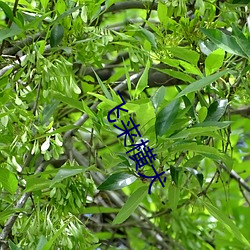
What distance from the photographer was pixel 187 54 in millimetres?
874

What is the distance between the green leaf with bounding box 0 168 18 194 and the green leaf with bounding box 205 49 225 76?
27 centimetres

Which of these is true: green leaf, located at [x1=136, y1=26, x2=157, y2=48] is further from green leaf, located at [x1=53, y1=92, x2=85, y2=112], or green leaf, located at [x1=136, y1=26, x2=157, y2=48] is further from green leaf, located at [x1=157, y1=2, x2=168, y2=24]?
green leaf, located at [x1=53, y1=92, x2=85, y2=112]

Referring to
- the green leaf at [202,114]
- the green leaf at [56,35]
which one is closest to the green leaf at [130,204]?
the green leaf at [202,114]

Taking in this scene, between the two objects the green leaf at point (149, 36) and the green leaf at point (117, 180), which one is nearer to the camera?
the green leaf at point (117, 180)

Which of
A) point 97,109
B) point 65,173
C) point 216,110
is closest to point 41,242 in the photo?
point 65,173

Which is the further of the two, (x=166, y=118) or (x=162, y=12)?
(x=162, y=12)

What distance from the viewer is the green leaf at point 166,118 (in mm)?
785

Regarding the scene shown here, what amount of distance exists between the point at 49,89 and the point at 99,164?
0.54 metres

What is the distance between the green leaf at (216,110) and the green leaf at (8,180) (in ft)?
0.83

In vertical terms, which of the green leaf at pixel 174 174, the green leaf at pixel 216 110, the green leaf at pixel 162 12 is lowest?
the green leaf at pixel 174 174

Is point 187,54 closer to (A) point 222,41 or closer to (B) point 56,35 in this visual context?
(A) point 222,41

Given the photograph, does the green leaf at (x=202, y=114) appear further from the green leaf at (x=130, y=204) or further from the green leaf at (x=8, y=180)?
the green leaf at (x=8, y=180)

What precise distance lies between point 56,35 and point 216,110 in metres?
0.23

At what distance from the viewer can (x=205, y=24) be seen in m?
0.98
